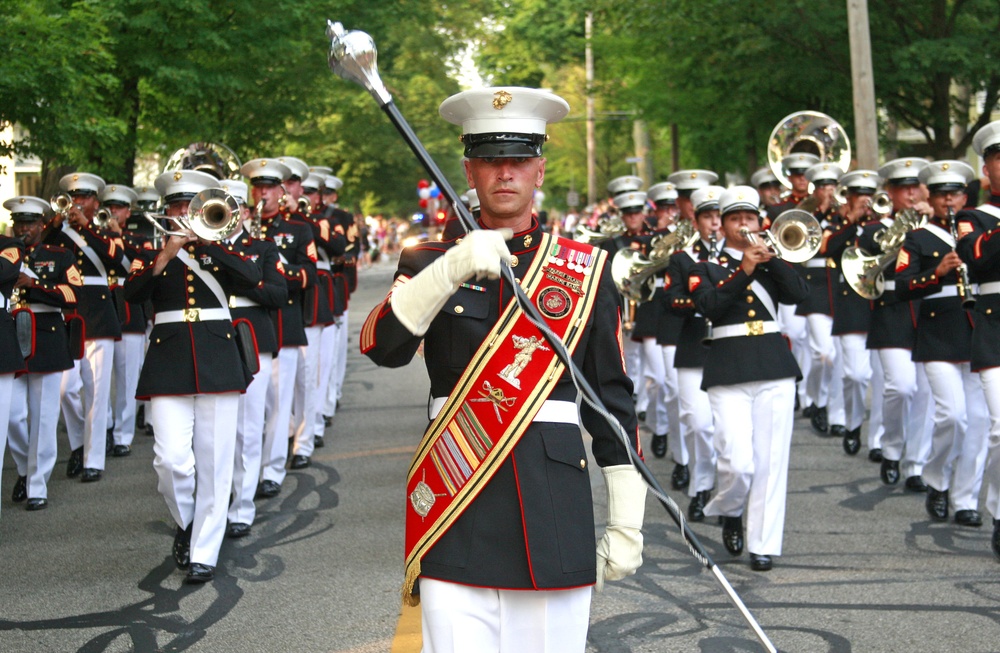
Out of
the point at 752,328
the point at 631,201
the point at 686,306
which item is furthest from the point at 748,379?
the point at 631,201

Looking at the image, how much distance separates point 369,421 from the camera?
14203 millimetres

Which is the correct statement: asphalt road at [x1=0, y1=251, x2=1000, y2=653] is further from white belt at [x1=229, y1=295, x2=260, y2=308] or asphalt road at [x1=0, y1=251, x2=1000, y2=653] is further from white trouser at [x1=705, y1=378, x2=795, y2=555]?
white belt at [x1=229, y1=295, x2=260, y2=308]

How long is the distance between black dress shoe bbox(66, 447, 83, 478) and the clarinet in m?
6.86

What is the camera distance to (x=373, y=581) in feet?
24.7

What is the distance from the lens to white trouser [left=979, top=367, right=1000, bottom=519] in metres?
8.21

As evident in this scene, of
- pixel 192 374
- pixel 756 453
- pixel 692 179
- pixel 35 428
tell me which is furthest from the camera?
pixel 692 179

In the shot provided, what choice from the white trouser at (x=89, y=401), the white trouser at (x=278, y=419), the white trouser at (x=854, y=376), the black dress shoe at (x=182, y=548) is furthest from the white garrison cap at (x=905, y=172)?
the white trouser at (x=89, y=401)

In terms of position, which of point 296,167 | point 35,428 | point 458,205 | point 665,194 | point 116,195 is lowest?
point 35,428

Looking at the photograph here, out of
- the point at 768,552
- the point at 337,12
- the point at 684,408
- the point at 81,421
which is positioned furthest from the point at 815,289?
the point at 337,12

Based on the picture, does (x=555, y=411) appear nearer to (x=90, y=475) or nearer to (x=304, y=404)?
(x=90, y=475)

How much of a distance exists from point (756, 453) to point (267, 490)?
12.8 feet

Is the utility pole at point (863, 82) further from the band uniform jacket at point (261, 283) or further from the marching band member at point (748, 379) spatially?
the band uniform jacket at point (261, 283)

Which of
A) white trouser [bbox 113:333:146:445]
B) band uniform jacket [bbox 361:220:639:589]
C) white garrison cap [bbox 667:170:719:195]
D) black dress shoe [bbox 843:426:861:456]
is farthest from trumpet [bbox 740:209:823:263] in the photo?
white trouser [bbox 113:333:146:445]

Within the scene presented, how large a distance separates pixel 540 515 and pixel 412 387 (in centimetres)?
1327
